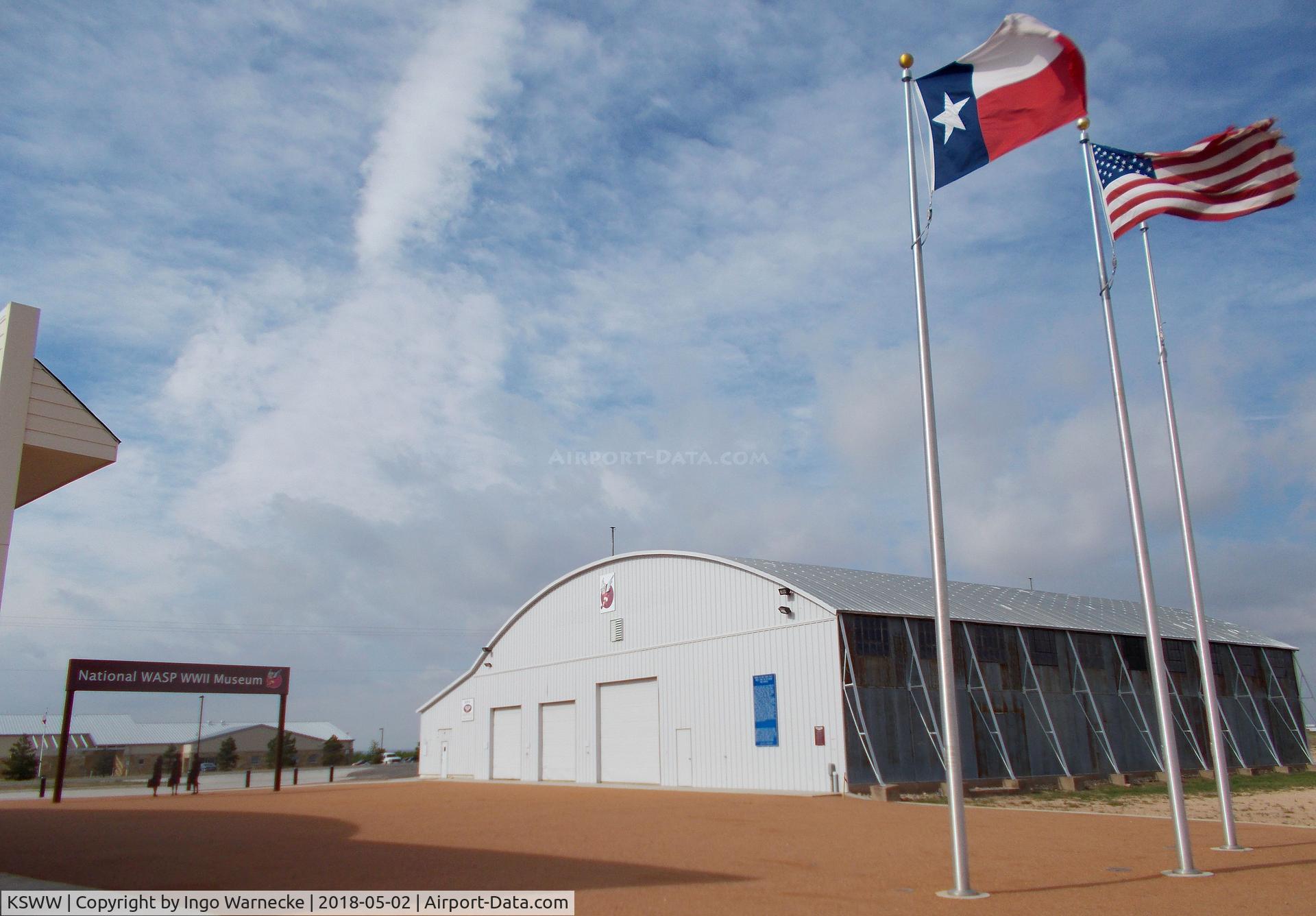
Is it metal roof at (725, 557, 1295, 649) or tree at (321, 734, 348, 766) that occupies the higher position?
metal roof at (725, 557, 1295, 649)

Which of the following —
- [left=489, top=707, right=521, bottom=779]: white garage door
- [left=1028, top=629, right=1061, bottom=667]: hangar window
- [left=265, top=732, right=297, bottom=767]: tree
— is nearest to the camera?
[left=1028, top=629, right=1061, bottom=667]: hangar window

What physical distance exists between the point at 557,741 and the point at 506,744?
15.7 ft

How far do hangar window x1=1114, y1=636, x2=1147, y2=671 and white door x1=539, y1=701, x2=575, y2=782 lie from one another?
21638 mm

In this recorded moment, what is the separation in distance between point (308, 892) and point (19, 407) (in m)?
6.61

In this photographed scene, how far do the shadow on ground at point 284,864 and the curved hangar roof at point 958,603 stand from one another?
53.5 ft

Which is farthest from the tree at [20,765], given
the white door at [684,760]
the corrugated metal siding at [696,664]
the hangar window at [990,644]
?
the hangar window at [990,644]

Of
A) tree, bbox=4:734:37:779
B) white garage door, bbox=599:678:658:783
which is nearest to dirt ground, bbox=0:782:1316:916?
white garage door, bbox=599:678:658:783

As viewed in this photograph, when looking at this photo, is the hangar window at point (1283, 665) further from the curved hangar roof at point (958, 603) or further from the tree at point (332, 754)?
the tree at point (332, 754)

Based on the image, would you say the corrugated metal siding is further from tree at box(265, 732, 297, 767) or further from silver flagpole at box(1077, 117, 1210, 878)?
tree at box(265, 732, 297, 767)

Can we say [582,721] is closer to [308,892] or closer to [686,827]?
[686,827]

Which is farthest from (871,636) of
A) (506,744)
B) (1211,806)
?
(506,744)

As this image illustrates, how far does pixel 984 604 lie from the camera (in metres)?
36.1

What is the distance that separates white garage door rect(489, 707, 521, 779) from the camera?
4203 centimetres

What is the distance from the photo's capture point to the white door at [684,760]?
32.0 meters
